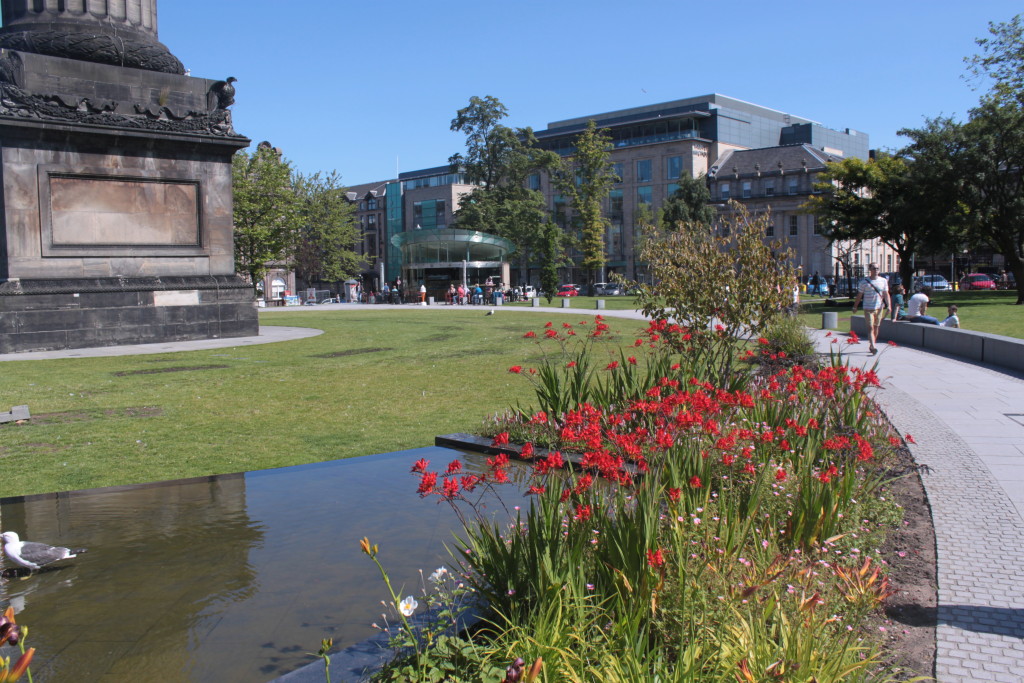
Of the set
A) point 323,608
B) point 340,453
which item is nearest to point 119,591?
point 323,608

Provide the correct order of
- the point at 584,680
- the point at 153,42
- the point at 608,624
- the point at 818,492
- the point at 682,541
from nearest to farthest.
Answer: the point at 584,680 < the point at 608,624 < the point at 682,541 < the point at 818,492 < the point at 153,42

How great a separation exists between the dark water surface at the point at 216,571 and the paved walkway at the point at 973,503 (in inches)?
106

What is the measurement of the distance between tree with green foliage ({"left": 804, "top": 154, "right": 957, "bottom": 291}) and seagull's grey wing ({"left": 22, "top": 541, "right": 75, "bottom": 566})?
40.8 m

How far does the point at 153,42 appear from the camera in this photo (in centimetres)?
1819

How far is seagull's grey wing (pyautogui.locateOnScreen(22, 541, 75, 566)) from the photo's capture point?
4.59 metres

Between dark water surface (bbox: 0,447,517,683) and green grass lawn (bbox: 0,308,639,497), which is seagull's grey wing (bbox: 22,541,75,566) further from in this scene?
green grass lawn (bbox: 0,308,639,497)

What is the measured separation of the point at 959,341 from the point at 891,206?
1158 inches

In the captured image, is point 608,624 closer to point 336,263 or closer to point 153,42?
point 153,42

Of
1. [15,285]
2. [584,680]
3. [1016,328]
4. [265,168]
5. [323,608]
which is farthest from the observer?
[265,168]

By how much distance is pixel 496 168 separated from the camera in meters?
78.8

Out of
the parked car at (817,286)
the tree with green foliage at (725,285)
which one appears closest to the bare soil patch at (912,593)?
the tree with green foliage at (725,285)

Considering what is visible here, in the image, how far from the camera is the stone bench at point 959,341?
1462cm

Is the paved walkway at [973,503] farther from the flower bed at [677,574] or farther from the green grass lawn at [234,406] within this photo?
the green grass lawn at [234,406]

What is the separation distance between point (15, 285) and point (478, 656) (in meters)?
16.3
